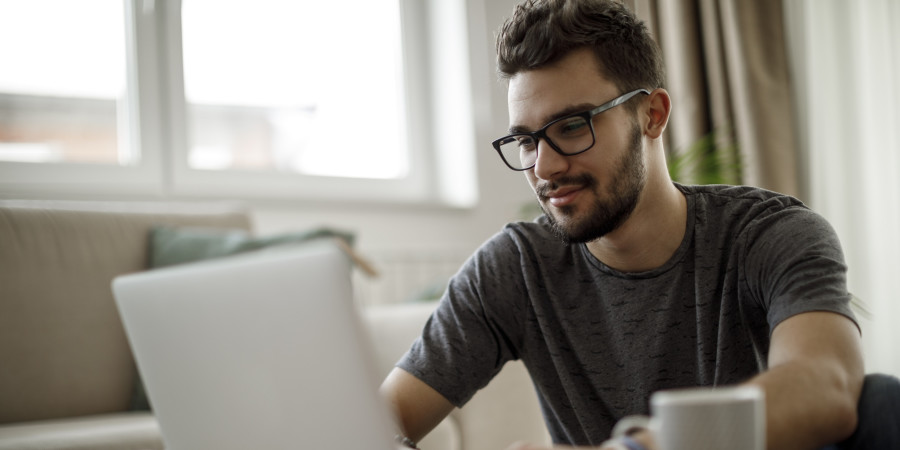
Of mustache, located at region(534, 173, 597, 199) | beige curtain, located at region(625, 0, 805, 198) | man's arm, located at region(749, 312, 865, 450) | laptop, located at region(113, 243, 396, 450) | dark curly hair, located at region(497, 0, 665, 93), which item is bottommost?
man's arm, located at region(749, 312, 865, 450)

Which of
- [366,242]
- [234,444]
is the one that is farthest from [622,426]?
[366,242]

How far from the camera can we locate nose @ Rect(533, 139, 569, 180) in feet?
4.12

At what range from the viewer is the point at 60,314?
1983 millimetres

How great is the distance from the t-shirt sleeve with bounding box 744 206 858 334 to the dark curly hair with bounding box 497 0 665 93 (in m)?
0.33

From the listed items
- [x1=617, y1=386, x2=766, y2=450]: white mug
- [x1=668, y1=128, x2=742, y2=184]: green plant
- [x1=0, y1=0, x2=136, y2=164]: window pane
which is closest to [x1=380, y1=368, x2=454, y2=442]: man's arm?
[x1=617, y1=386, x2=766, y2=450]: white mug

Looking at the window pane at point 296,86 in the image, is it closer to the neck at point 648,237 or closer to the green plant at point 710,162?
the green plant at point 710,162

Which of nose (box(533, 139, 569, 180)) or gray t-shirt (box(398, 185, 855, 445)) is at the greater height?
nose (box(533, 139, 569, 180))

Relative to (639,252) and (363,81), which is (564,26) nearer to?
(639,252)

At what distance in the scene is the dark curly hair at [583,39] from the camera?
4.20 ft

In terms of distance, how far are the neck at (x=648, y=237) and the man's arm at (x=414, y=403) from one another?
0.35 metres

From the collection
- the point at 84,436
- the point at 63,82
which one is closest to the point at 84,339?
the point at 84,436

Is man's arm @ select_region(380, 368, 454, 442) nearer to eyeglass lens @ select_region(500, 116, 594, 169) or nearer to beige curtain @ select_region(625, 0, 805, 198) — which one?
eyeglass lens @ select_region(500, 116, 594, 169)

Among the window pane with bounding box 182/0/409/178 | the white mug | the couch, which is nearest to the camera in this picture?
the white mug

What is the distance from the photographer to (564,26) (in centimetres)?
129
